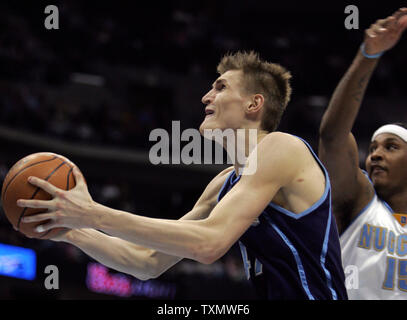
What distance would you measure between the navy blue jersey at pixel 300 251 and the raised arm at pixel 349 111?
2.16 ft

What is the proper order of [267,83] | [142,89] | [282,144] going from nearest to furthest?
1. [282,144]
2. [267,83]
3. [142,89]

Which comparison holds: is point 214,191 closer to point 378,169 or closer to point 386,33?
point 378,169

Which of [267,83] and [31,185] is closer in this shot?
[31,185]

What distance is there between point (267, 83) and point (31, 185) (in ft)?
4.83

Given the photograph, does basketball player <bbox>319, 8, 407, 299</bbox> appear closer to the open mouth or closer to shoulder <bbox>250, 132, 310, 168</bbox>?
the open mouth

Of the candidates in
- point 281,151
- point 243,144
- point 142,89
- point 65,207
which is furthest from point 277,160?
point 142,89

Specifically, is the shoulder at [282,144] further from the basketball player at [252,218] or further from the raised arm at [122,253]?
the raised arm at [122,253]

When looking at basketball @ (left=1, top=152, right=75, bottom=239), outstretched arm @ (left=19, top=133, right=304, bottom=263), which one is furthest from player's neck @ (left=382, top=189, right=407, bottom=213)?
basketball @ (left=1, top=152, right=75, bottom=239)

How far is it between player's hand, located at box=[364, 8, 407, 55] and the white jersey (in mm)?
1100

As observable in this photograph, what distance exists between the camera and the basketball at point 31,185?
7.98 feet

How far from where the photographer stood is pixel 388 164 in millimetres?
3674

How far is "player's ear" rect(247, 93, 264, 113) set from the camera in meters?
3.01

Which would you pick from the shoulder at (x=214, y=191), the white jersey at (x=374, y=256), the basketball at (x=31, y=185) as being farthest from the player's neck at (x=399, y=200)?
the basketball at (x=31, y=185)
